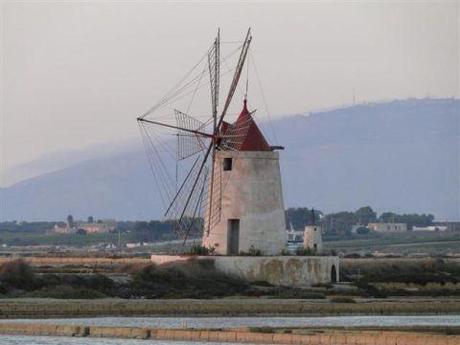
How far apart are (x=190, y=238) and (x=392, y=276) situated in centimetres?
875

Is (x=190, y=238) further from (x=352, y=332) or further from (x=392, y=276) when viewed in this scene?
(x=352, y=332)

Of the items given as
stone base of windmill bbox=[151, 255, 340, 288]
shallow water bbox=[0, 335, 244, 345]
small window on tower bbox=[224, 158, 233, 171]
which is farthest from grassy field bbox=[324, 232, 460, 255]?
shallow water bbox=[0, 335, 244, 345]

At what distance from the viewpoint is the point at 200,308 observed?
5109cm

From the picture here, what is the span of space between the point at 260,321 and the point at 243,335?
790cm

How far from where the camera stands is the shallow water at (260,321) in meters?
44.8

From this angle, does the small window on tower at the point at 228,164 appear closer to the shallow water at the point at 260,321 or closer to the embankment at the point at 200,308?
the embankment at the point at 200,308

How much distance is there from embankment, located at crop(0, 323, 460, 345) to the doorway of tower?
913 inches

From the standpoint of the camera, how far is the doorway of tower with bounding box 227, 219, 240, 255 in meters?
65.3

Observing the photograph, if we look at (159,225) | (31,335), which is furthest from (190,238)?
(159,225)

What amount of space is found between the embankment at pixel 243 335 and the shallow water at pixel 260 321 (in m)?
2.89

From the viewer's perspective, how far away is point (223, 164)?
66.1 metres

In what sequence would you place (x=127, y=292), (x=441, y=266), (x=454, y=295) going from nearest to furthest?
(x=127, y=292) < (x=454, y=295) < (x=441, y=266)

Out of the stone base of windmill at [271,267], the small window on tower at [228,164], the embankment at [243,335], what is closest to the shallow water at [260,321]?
the embankment at [243,335]

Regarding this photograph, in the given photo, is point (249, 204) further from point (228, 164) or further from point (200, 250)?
point (200, 250)
